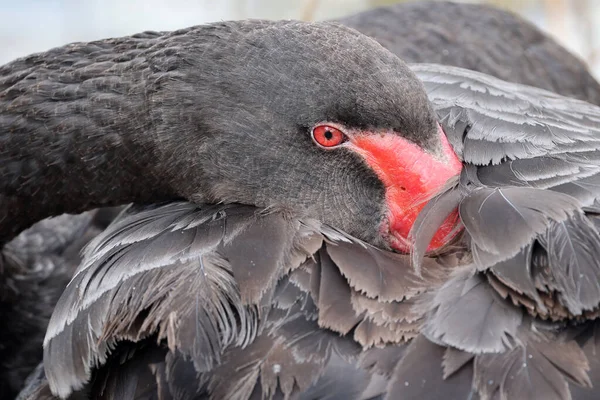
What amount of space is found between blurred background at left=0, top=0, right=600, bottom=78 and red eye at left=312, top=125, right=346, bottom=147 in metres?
5.30

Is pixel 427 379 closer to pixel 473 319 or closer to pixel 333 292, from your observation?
pixel 473 319

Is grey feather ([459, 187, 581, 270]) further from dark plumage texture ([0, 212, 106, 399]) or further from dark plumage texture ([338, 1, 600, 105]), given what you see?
dark plumage texture ([338, 1, 600, 105])

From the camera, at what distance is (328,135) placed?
301 centimetres

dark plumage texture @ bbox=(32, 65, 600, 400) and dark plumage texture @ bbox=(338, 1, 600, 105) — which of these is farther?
dark plumage texture @ bbox=(338, 1, 600, 105)

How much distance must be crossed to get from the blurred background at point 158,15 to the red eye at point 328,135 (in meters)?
5.30

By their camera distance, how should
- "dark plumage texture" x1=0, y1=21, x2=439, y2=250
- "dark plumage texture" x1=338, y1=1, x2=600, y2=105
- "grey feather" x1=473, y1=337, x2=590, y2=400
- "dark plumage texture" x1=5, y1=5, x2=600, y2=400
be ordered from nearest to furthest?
"grey feather" x1=473, y1=337, x2=590, y2=400 < "dark plumage texture" x1=5, y1=5, x2=600, y2=400 < "dark plumage texture" x1=0, y1=21, x2=439, y2=250 < "dark plumage texture" x1=338, y1=1, x2=600, y2=105

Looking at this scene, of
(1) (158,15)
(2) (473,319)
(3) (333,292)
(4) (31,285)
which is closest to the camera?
(2) (473,319)

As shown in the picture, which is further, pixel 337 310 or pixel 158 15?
pixel 158 15

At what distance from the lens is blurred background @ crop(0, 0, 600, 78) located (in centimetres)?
851

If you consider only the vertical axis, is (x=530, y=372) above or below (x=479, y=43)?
above

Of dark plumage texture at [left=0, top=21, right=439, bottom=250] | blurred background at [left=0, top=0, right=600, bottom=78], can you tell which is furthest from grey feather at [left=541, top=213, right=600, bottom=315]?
blurred background at [left=0, top=0, right=600, bottom=78]

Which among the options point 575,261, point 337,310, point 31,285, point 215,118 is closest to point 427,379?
point 337,310

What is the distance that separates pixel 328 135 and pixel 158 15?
661cm

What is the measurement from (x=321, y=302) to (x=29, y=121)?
4.79 feet
